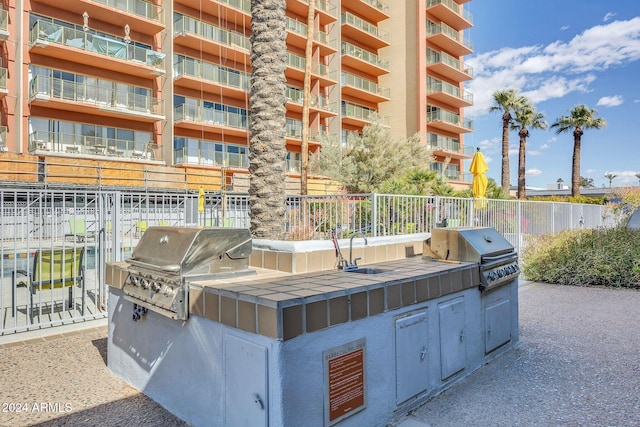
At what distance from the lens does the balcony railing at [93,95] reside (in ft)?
66.3

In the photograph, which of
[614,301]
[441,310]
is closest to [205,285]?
[441,310]

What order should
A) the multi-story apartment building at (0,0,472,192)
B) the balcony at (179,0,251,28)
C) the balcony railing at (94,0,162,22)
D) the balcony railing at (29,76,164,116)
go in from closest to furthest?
1. the multi-story apartment building at (0,0,472,192)
2. the balcony railing at (29,76,164,116)
3. the balcony railing at (94,0,162,22)
4. the balcony at (179,0,251,28)

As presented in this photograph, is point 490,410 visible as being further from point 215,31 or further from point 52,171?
point 215,31

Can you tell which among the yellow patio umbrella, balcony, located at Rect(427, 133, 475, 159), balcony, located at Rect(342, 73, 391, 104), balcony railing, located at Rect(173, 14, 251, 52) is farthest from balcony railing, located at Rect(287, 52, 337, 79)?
the yellow patio umbrella

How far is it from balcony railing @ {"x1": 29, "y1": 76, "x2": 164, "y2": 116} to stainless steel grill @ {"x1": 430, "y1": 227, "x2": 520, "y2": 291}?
22274 millimetres

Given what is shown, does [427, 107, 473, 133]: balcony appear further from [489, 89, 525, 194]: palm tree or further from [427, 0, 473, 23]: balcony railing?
[427, 0, 473, 23]: balcony railing

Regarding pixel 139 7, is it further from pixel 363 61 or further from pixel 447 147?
pixel 447 147

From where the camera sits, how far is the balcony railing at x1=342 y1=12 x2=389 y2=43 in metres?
33.4

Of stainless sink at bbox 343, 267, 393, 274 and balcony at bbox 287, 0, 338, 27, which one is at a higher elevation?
balcony at bbox 287, 0, 338, 27

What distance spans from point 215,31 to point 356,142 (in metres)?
11.2

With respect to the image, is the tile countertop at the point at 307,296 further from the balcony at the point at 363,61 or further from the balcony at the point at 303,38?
the balcony at the point at 363,61

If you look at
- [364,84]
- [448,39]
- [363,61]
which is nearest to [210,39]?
[363,61]

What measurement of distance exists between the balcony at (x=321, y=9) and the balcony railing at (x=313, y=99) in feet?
19.0

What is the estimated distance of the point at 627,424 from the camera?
3014mm
